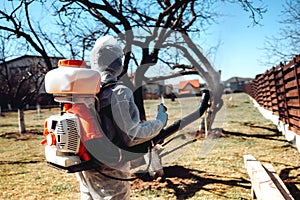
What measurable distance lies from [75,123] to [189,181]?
2903mm

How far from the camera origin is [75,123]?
4.79ft

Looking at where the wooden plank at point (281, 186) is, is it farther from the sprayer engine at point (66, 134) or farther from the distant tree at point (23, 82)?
the distant tree at point (23, 82)

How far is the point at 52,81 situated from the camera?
4.84ft

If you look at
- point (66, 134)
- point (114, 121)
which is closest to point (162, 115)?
point (114, 121)

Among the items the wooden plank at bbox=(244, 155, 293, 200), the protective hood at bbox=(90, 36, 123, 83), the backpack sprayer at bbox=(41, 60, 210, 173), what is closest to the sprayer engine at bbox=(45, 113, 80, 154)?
the backpack sprayer at bbox=(41, 60, 210, 173)

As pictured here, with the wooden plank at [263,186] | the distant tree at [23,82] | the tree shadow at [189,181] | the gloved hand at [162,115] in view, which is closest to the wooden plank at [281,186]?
the wooden plank at [263,186]

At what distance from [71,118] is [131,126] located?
1.05ft

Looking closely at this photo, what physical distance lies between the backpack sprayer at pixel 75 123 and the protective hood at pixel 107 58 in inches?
6.2

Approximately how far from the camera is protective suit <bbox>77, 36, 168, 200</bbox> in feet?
5.06

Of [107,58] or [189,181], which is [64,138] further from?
[189,181]

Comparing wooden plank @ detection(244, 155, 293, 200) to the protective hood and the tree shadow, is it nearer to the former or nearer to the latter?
the tree shadow

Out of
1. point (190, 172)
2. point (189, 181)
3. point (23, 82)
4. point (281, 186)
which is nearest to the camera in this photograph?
point (281, 186)

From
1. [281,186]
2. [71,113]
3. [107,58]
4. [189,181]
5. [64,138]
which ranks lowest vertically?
[189,181]

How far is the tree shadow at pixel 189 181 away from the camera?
361cm
